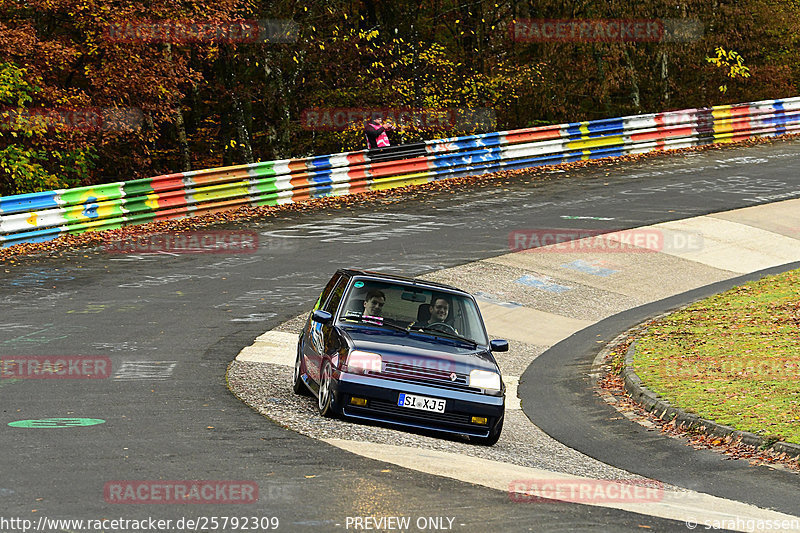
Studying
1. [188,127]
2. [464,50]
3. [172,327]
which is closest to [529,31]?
[464,50]

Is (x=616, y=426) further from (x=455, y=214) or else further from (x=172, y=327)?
(x=455, y=214)

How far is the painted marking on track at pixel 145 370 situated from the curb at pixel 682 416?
6.08 m

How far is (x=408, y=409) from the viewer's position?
10500 millimetres

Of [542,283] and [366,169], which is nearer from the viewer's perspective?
[542,283]

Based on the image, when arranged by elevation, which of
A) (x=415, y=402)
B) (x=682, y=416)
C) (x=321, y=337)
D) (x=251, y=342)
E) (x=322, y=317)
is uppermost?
(x=322, y=317)

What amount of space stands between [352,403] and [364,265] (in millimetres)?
9969

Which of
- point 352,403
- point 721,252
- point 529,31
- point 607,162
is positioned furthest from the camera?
point 529,31

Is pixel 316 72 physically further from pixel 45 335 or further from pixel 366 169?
pixel 45 335

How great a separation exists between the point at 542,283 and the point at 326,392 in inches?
391

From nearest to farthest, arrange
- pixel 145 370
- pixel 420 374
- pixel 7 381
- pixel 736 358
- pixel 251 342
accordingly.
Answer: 1. pixel 420 374
2. pixel 7 381
3. pixel 145 370
4. pixel 736 358
5. pixel 251 342

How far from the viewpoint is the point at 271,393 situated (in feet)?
41.0

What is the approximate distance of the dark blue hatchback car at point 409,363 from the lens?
10523 millimetres

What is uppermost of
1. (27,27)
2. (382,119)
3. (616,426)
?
(27,27)

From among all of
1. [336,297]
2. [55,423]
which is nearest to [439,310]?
[336,297]
